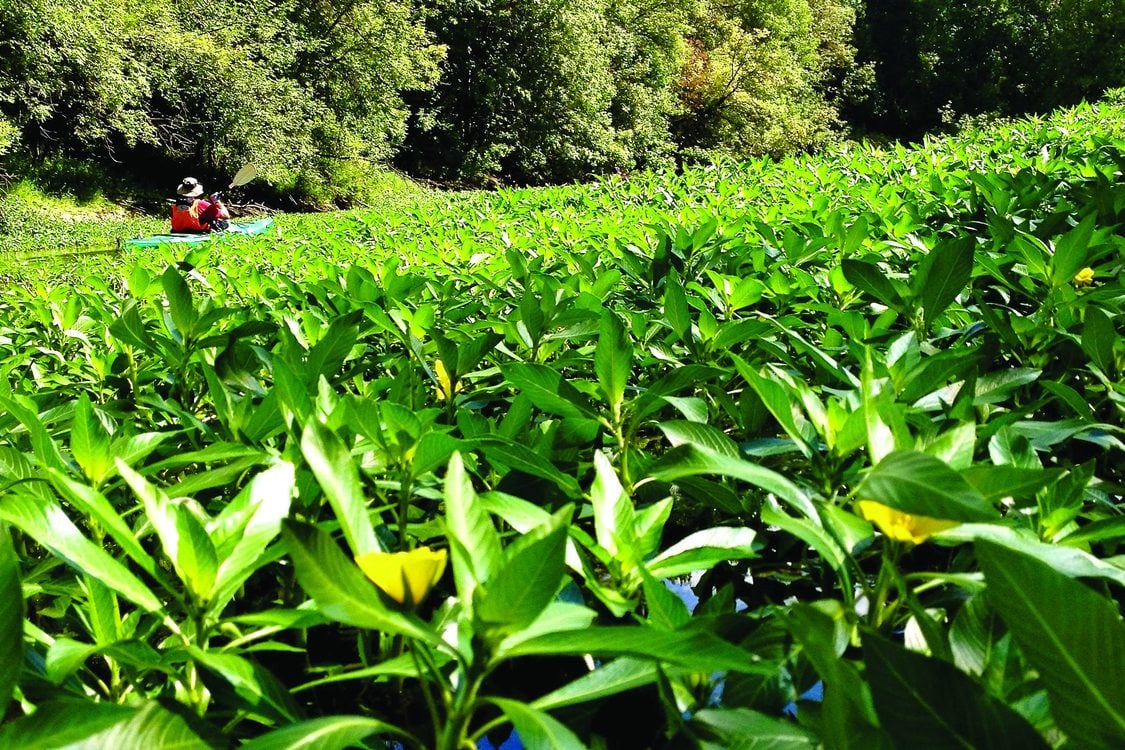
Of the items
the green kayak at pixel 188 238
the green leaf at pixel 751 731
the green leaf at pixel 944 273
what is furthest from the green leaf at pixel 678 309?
the green kayak at pixel 188 238

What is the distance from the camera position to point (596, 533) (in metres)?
0.77

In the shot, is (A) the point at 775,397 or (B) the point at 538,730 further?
(A) the point at 775,397

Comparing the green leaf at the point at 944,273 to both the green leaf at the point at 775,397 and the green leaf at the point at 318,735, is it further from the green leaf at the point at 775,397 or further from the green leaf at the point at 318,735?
the green leaf at the point at 318,735

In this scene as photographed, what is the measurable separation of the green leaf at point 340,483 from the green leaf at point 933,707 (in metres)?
0.34

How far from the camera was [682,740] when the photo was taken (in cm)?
51

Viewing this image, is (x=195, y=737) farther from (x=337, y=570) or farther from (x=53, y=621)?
(x=53, y=621)

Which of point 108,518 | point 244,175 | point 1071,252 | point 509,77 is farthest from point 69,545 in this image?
point 509,77

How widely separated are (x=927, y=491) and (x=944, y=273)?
2.46ft

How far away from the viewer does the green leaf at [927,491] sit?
1.58 feet

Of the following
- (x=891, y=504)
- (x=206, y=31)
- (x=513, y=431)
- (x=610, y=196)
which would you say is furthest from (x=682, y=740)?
(x=206, y=31)

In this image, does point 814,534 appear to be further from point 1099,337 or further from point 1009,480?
point 1099,337

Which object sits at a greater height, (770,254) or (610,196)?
(770,254)

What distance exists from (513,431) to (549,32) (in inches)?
1128

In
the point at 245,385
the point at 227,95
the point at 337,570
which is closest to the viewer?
the point at 337,570
